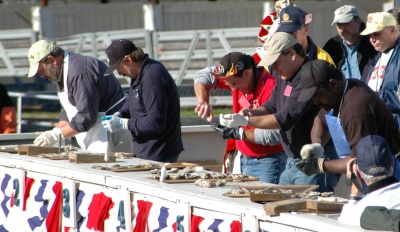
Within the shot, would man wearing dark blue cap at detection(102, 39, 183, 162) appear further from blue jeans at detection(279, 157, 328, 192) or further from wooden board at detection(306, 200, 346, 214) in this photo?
wooden board at detection(306, 200, 346, 214)

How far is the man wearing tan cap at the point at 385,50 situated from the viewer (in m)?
7.63

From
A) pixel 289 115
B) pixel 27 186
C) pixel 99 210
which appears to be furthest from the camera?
pixel 27 186

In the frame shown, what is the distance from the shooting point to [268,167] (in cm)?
733

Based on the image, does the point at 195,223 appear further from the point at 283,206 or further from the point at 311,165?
the point at 283,206

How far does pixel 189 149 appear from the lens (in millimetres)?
9914

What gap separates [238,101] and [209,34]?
12.0 meters

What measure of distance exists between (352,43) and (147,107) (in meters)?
1.73

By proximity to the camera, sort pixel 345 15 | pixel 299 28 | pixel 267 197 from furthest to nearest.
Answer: pixel 345 15, pixel 299 28, pixel 267 197

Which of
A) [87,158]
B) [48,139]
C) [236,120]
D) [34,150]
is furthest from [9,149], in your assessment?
[236,120]

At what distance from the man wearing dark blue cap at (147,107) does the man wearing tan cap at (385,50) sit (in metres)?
1.48

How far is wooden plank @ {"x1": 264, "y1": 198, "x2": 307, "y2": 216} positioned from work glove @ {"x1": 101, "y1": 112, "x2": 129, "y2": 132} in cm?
270

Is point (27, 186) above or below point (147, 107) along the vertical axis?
below

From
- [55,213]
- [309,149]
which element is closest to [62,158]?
[55,213]

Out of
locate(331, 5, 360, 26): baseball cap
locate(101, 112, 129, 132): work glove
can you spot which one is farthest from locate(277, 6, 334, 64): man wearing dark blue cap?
locate(101, 112, 129, 132): work glove
